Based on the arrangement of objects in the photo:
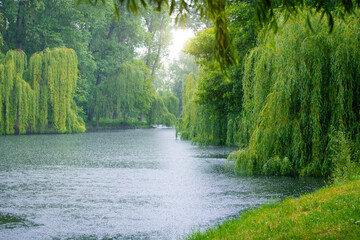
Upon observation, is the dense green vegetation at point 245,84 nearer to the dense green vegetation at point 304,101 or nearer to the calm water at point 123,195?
the dense green vegetation at point 304,101

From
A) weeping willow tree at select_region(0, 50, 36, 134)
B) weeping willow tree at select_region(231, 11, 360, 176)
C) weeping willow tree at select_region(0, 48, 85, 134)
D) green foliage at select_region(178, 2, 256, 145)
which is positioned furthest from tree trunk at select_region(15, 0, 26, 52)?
weeping willow tree at select_region(231, 11, 360, 176)

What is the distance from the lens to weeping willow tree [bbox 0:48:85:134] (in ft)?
86.2

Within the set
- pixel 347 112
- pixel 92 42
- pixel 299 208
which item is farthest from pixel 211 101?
pixel 92 42

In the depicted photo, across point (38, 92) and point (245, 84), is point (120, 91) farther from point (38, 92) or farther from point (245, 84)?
point (245, 84)

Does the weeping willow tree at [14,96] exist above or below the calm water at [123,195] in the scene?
above

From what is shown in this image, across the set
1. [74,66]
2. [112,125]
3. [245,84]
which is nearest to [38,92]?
[74,66]

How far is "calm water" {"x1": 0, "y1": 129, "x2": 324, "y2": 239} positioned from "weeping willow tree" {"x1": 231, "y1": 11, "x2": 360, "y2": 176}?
581 mm

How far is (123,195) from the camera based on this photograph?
9.15m

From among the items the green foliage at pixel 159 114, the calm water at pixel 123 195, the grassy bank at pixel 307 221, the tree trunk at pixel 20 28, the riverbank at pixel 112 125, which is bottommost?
the calm water at pixel 123 195

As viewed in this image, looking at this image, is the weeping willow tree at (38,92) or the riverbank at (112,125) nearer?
the weeping willow tree at (38,92)

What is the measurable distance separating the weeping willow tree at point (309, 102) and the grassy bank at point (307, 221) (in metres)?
3.43

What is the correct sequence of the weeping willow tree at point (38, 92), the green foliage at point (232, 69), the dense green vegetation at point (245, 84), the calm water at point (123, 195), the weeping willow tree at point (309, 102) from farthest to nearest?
the weeping willow tree at point (38, 92) < the green foliage at point (232, 69) < the weeping willow tree at point (309, 102) < the calm water at point (123, 195) < the dense green vegetation at point (245, 84)

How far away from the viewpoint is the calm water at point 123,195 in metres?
6.54

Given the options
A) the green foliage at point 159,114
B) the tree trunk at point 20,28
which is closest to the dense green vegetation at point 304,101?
the tree trunk at point 20,28
